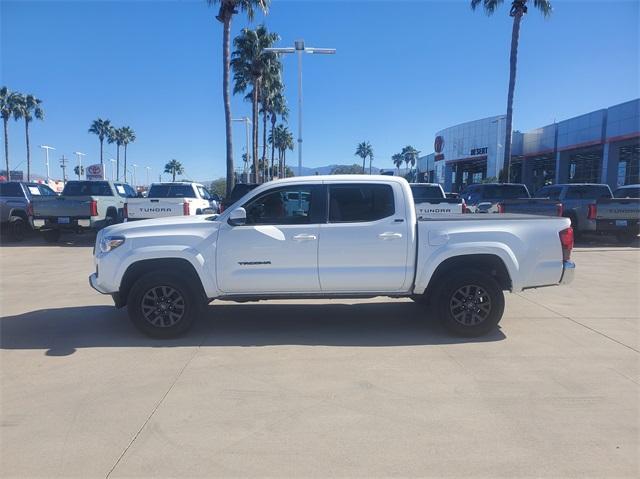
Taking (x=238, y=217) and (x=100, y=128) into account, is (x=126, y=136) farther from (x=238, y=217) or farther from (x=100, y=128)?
(x=238, y=217)

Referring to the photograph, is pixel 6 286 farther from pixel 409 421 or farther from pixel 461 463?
pixel 461 463

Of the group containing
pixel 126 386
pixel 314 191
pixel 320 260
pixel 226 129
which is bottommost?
pixel 126 386

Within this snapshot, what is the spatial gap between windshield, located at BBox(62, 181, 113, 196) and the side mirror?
11924mm

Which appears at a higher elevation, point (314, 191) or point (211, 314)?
point (314, 191)

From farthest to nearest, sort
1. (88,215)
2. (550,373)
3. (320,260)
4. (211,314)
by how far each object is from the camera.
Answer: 1. (88,215)
2. (211,314)
3. (320,260)
4. (550,373)

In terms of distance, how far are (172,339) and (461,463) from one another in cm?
365

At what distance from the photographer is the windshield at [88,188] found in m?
15.7

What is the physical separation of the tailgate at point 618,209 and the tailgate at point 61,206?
15230 mm

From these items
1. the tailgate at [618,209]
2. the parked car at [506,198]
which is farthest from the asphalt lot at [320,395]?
the tailgate at [618,209]

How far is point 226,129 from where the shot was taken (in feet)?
77.9

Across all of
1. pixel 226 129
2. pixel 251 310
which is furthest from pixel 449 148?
pixel 251 310

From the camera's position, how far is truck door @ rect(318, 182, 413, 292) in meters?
5.46

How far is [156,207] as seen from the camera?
13172mm

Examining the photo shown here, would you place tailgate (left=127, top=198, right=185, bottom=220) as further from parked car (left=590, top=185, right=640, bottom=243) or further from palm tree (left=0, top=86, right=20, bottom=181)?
palm tree (left=0, top=86, right=20, bottom=181)
